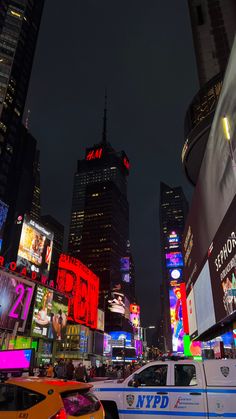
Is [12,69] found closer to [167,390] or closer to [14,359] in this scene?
[14,359]

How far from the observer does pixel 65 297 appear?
48.0 m

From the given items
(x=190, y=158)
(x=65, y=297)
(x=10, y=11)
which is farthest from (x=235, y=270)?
(x=10, y=11)

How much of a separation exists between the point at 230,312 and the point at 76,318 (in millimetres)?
46889

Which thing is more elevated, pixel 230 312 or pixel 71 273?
pixel 71 273

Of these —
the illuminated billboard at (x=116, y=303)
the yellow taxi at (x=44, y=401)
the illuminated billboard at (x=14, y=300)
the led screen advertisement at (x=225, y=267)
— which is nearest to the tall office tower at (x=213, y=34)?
the led screen advertisement at (x=225, y=267)

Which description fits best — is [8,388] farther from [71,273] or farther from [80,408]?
[71,273]

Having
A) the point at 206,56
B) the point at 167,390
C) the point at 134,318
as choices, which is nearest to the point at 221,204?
the point at 167,390

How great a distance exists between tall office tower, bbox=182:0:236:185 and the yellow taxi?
33.9 metres

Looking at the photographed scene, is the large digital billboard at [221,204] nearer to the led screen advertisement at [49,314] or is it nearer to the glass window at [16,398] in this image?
the glass window at [16,398]

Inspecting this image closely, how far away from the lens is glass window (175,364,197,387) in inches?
322

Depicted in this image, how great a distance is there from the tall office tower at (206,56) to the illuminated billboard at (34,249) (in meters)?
21.9

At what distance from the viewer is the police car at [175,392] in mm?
7758

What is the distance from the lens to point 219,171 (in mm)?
19359

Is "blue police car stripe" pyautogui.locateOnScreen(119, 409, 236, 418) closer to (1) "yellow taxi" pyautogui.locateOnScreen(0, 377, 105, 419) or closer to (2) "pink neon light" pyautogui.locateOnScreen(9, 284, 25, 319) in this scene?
(1) "yellow taxi" pyautogui.locateOnScreen(0, 377, 105, 419)
